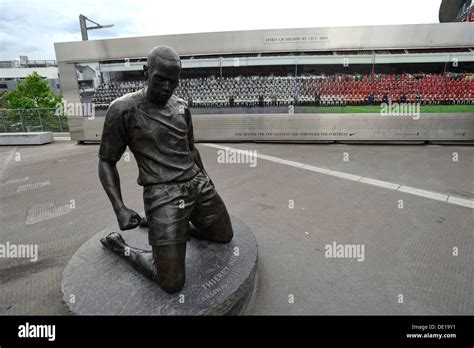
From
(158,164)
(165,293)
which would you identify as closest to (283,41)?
(158,164)

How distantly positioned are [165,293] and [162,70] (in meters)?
1.81

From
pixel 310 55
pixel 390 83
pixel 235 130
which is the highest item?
pixel 310 55

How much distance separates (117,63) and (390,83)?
980cm

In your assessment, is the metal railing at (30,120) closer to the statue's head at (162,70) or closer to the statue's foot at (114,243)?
the statue's foot at (114,243)

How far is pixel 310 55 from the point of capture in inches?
368

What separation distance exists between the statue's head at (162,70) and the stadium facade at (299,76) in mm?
8040

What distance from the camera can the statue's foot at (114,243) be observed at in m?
2.81

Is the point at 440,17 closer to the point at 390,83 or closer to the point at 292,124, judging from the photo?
the point at 390,83

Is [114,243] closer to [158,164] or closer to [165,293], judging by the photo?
[165,293]

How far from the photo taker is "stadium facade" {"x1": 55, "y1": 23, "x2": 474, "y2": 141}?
8914 millimetres

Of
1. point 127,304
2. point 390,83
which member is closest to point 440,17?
point 390,83

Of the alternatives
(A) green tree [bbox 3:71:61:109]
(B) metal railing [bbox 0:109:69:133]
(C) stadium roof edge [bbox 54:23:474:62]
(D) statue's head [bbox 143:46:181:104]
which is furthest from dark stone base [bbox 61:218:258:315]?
(A) green tree [bbox 3:71:61:109]

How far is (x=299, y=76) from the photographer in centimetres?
964

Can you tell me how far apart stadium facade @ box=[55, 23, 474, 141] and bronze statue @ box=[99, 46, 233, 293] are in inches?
306
